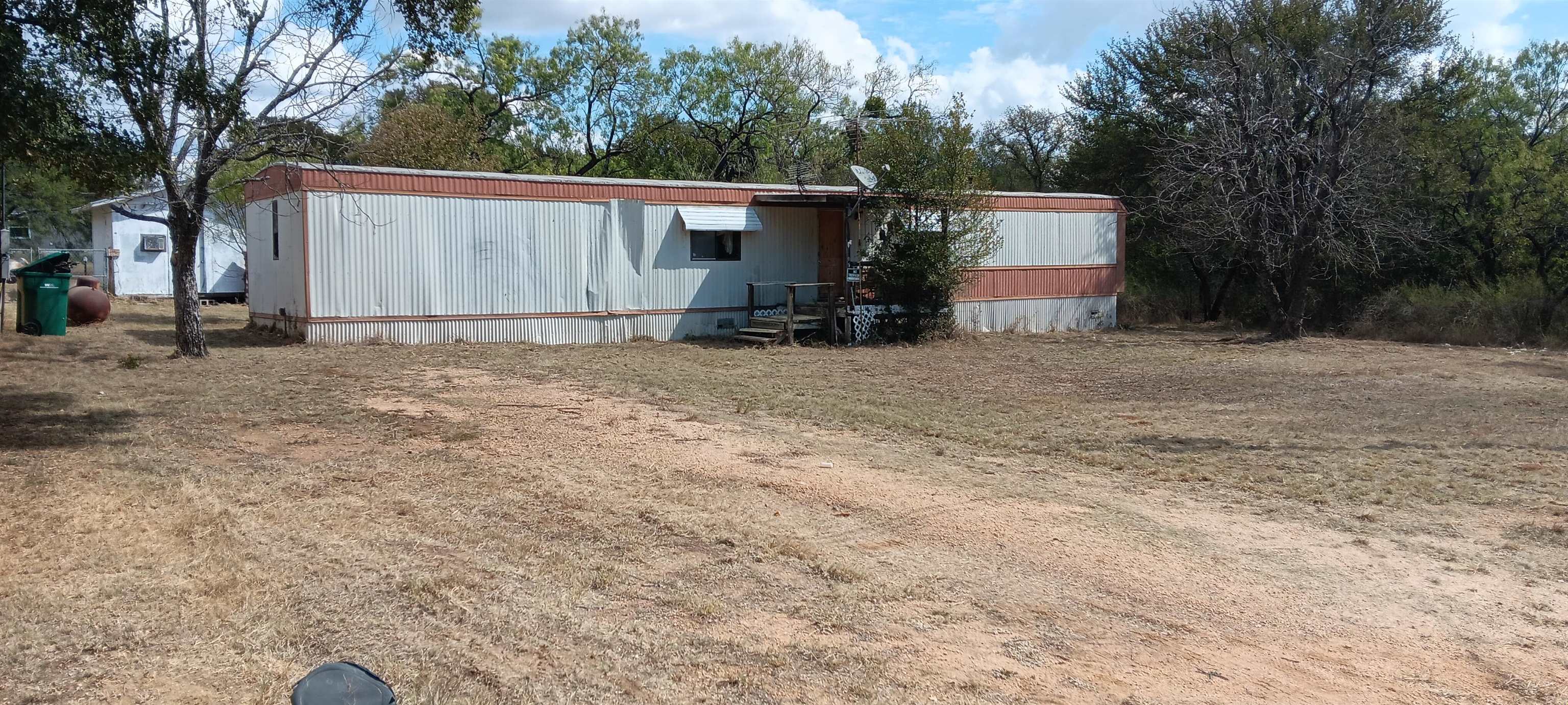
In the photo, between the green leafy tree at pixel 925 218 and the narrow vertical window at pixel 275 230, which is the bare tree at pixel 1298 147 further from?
the narrow vertical window at pixel 275 230

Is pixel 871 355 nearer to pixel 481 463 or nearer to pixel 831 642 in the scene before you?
pixel 481 463

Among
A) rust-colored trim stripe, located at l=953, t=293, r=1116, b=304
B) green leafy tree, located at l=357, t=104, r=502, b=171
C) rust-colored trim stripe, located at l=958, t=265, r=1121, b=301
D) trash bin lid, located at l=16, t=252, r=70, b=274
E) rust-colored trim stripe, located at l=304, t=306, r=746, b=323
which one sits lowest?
rust-colored trim stripe, located at l=304, t=306, r=746, b=323

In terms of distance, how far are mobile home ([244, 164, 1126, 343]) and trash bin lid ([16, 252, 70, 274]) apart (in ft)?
9.59

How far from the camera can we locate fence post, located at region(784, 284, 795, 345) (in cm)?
1936

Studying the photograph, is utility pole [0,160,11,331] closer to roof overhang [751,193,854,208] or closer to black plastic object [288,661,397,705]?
roof overhang [751,193,854,208]

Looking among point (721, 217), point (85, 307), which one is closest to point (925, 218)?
point (721, 217)

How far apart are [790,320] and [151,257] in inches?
860

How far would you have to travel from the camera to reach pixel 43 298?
17312 mm

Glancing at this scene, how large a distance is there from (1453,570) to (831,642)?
12.5ft

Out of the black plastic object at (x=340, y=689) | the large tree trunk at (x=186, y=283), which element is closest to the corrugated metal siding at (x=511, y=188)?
the large tree trunk at (x=186, y=283)

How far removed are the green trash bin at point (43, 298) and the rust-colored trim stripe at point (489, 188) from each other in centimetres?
341

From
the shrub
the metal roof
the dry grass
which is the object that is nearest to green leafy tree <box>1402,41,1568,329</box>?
the shrub

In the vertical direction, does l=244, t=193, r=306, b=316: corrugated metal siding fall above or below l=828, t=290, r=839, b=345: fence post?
above

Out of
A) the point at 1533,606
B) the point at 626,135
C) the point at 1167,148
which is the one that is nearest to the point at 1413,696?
the point at 1533,606
